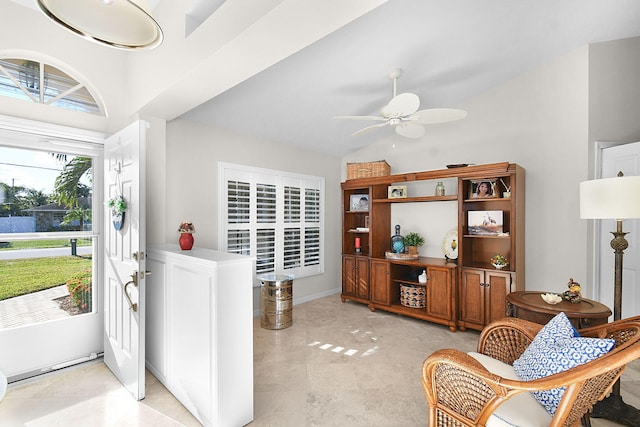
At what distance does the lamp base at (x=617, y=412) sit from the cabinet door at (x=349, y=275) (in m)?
2.96

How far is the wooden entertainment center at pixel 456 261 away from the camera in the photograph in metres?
3.44

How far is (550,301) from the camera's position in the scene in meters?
2.37

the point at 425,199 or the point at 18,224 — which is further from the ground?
the point at 425,199

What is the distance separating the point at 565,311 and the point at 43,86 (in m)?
4.43

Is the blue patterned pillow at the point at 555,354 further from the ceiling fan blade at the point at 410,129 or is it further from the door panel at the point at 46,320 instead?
the door panel at the point at 46,320

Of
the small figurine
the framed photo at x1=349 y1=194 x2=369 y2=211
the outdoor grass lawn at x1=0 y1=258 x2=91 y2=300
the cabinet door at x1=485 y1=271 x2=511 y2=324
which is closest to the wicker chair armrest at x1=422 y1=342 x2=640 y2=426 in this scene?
the small figurine

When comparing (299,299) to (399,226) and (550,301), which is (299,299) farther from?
(550,301)

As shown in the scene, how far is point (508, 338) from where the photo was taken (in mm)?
2037

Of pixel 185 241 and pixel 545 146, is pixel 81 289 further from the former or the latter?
pixel 545 146

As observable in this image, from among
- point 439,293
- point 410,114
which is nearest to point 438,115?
point 410,114

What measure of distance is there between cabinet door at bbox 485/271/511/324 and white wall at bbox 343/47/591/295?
62 cm

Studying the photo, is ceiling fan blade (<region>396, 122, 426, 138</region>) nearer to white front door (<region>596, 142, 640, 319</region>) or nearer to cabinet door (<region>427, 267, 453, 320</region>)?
cabinet door (<region>427, 267, 453, 320</region>)

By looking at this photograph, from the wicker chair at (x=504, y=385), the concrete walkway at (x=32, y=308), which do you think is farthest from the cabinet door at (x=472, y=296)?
the concrete walkway at (x=32, y=308)

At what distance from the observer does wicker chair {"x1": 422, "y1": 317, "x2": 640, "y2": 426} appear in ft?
4.00
